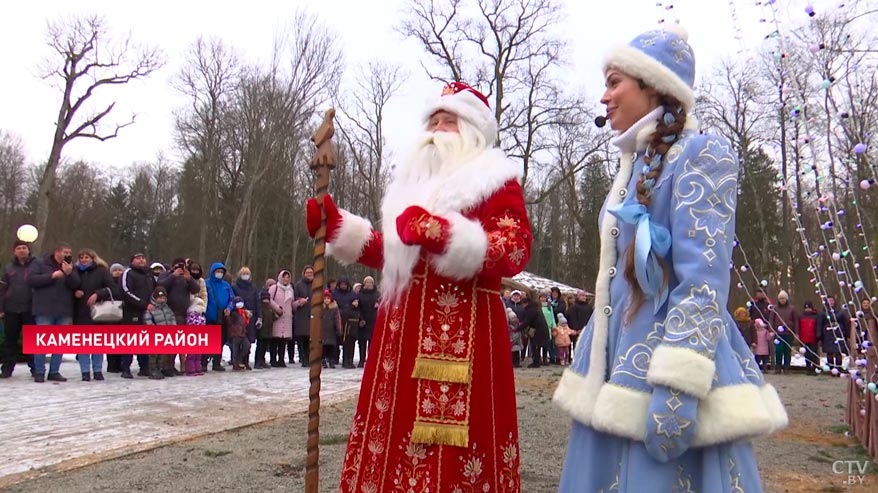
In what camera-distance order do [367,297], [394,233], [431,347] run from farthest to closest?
[367,297]
[394,233]
[431,347]

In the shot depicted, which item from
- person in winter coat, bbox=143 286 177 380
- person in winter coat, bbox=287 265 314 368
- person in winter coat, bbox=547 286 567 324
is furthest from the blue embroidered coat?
person in winter coat, bbox=547 286 567 324

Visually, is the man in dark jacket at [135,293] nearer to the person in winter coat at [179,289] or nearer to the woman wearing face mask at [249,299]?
the person in winter coat at [179,289]

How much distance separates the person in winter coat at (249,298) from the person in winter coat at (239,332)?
4.3 inches

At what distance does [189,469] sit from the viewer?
4930mm

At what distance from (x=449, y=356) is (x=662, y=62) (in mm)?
1351

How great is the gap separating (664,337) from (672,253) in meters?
0.25

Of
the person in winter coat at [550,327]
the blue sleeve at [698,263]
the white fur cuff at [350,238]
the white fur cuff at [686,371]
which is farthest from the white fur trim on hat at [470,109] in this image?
the person in winter coat at [550,327]

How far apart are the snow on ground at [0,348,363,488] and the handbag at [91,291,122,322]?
863 mm

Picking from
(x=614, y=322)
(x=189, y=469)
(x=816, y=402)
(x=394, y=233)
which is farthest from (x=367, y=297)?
(x=614, y=322)

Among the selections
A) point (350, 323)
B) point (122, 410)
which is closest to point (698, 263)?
point (122, 410)

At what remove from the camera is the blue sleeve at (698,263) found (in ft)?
6.16

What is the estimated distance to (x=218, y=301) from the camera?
11.2 meters

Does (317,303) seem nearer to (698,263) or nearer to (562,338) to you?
(698,263)

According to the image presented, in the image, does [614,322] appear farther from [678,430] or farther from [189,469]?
[189,469]
